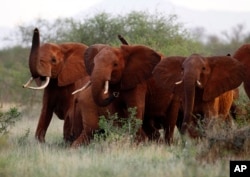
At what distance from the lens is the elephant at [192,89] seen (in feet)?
44.6

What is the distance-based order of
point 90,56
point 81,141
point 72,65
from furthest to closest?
point 72,65
point 90,56
point 81,141

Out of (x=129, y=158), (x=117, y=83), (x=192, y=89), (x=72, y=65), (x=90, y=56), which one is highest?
(x=90, y=56)

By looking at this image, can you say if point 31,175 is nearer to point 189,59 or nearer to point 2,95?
point 189,59

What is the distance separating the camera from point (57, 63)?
53.1 feet

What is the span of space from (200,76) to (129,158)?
2.64 metres

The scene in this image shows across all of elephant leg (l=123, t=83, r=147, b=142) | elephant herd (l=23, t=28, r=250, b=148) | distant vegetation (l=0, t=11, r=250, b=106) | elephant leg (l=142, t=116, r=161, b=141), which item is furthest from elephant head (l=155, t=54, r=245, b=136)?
distant vegetation (l=0, t=11, r=250, b=106)

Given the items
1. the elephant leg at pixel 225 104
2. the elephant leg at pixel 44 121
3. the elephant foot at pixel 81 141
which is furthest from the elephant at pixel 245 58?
the elephant leg at pixel 44 121

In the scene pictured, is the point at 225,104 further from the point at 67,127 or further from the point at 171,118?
the point at 67,127

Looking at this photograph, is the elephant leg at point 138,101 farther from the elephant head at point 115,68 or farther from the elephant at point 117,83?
the elephant head at point 115,68

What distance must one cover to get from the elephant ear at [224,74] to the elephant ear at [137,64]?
1.31m

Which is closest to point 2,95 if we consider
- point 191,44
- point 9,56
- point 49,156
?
point 191,44

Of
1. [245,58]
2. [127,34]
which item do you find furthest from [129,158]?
[127,34]

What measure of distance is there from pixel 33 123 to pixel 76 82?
5609 mm

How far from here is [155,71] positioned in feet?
48.6
